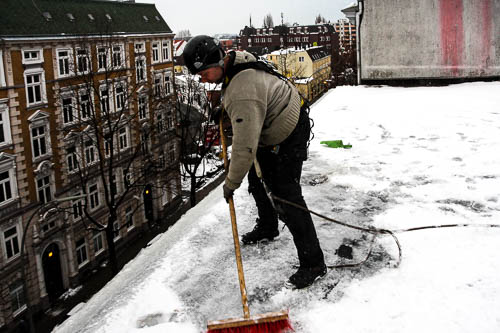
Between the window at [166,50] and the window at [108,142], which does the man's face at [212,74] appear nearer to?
the window at [108,142]

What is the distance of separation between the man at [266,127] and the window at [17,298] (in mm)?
17858

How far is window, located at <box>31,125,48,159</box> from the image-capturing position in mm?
19312

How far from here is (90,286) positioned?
64.0ft

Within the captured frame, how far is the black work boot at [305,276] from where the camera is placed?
10.0 feet

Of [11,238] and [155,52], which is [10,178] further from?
[155,52]

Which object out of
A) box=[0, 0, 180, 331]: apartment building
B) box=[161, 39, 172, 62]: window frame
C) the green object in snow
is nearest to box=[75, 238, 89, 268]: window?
box=[0, 0, 180, 331]: apartment building

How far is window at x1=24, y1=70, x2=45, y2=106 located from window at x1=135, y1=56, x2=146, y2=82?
7.44m

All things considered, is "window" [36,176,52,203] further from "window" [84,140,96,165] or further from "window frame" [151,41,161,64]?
"window frame" [151,41,161,64]

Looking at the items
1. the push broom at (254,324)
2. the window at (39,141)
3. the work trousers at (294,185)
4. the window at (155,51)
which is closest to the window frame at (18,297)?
the window at (39,141)

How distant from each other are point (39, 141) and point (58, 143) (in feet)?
3.34

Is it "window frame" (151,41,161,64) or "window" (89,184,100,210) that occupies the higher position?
"window frame" (151,41,161,64)

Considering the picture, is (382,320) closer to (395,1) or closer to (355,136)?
(355,136)

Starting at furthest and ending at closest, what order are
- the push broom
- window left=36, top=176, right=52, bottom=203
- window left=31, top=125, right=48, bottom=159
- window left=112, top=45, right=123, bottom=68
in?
window left=112, top=45, right=123, bottom=68
window left=36, top=176, right=52, bottom=203
window left=31, top=125, right=48, bottom=159
the push broom

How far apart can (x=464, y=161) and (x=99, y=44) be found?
797 inches
